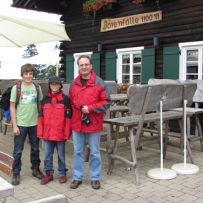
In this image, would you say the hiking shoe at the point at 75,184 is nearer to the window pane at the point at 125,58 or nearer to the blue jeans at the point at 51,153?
the blue jeans at the point at 51,153

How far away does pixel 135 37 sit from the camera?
9414 mm

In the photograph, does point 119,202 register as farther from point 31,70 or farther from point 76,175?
point 31,70

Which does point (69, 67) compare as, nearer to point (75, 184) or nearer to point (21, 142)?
point (21, 142)

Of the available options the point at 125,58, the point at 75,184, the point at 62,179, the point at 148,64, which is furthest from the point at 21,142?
the point at 125,58

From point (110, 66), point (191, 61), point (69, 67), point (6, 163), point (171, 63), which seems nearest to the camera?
point (6, 163)

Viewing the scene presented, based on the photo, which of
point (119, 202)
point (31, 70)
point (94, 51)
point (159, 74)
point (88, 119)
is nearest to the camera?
point (119, 202)

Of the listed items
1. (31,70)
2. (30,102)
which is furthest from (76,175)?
(31,70)

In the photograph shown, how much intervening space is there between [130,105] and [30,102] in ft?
4.05

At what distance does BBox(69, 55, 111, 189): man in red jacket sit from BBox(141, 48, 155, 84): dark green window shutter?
4.86 meters

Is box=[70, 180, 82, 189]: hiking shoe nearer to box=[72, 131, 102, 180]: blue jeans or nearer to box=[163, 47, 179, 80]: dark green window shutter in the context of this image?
box=[72, 131, 102, 180]: blue jeans

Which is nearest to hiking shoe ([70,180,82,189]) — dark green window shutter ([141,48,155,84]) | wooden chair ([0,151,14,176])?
wooden chair ([0,151,14,176])

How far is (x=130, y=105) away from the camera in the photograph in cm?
448

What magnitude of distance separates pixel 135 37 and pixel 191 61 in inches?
75.3

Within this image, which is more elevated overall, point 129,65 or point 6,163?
point 129,65
